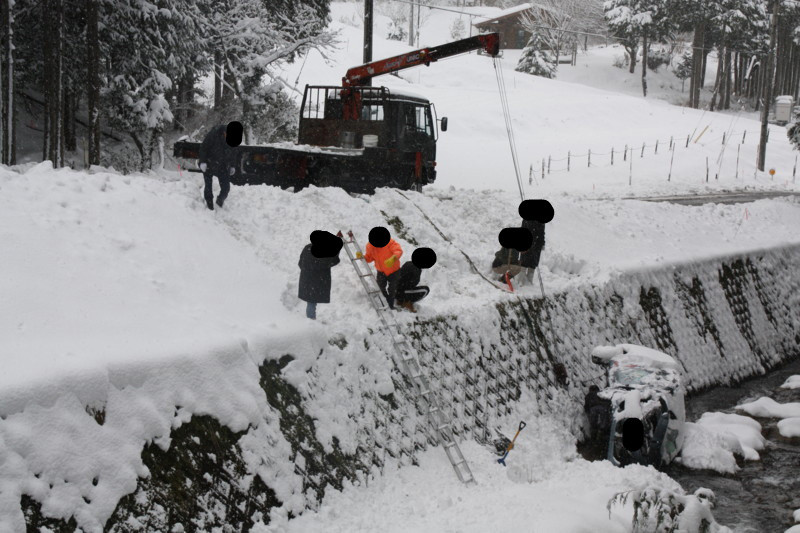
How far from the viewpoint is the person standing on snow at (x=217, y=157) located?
36.6 feet

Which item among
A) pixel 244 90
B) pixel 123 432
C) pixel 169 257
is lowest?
pixel 123 432

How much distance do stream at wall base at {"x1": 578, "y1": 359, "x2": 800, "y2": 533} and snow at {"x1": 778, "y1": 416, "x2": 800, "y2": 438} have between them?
96 mm

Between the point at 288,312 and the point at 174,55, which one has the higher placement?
the point at 174,55

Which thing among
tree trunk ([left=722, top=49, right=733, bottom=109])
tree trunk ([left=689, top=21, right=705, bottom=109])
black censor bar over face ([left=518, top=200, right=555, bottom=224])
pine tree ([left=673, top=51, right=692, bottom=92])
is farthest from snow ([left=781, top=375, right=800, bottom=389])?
pine tree ([left=673, top=51, right=692, bottom=92])

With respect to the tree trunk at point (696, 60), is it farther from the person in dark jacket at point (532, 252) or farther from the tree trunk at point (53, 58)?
the person in dark jacket at point (532, 252)

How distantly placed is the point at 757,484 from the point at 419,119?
1106cm

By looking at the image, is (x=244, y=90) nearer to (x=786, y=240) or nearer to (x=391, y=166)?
(x=391, y=166)

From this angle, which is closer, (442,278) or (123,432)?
(123,432)

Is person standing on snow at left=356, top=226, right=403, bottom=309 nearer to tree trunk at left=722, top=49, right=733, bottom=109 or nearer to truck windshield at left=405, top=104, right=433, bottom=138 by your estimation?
truck windshield at left=405, top=104, right=433, bottom=138

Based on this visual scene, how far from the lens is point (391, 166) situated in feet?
52.0

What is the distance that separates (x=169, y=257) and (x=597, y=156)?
3168 cm

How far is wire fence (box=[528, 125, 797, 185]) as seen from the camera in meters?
34.9

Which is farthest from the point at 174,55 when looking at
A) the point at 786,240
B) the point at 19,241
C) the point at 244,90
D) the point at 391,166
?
the point at 786,240

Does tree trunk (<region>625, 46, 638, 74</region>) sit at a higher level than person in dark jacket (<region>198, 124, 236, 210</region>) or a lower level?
higher
